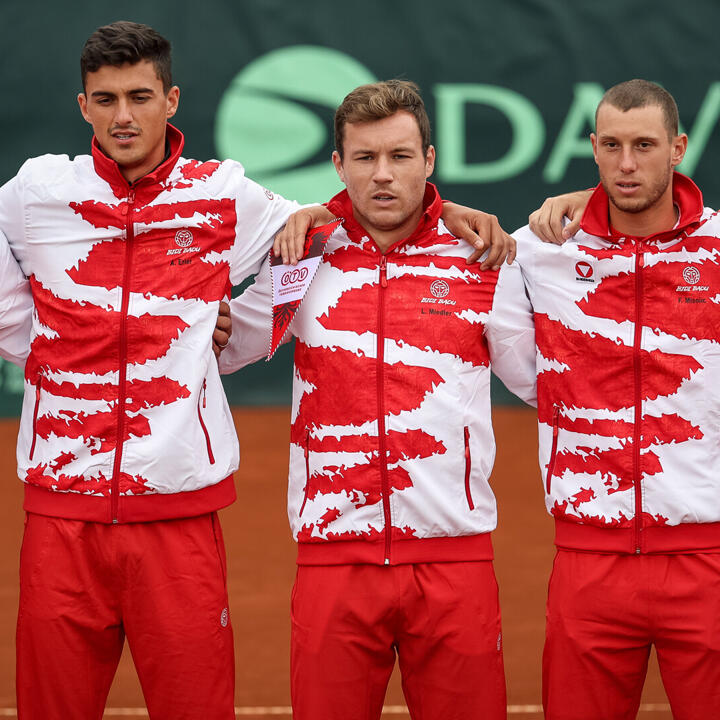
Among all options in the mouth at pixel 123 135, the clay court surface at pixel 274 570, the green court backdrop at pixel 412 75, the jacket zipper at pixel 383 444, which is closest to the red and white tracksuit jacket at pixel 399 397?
the jacket zipper at pixel 383 444

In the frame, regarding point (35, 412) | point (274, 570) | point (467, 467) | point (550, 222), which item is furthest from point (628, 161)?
point (274, 570)

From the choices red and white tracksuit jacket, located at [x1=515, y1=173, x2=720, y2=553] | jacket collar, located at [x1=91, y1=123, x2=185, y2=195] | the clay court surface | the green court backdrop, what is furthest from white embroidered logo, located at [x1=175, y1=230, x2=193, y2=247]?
the green court backdrop

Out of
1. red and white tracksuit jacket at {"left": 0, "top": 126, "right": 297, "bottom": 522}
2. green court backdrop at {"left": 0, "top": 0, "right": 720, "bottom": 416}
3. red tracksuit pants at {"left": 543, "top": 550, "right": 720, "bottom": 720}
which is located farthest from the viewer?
green court backdrop at {"left": 0, "top": 0, "right": 720, "bottom": 416}

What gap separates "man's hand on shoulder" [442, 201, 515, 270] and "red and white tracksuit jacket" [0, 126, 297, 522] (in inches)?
24.5

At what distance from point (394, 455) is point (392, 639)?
0.49 meters

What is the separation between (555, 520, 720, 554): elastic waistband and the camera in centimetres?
329

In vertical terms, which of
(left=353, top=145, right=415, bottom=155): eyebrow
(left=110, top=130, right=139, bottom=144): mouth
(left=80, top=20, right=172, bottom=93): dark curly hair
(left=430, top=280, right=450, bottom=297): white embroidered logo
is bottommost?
(left=430, top=280, right=450, bottom=297): white embroidered logo

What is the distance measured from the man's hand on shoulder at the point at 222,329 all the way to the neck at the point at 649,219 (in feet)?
3.59

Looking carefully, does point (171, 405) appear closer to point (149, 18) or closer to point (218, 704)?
point (218, 704)

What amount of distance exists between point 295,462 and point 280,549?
3.12 meters

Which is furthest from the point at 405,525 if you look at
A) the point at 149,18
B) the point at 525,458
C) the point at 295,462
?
the point at 149,18

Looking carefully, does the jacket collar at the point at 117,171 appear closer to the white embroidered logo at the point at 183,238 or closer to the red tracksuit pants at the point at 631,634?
the white embroidered logo at the point at 183,238

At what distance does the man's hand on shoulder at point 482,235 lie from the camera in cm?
338

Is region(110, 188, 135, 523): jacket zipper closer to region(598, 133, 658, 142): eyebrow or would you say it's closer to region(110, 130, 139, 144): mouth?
region(110, 130, 139, 144): mouth
